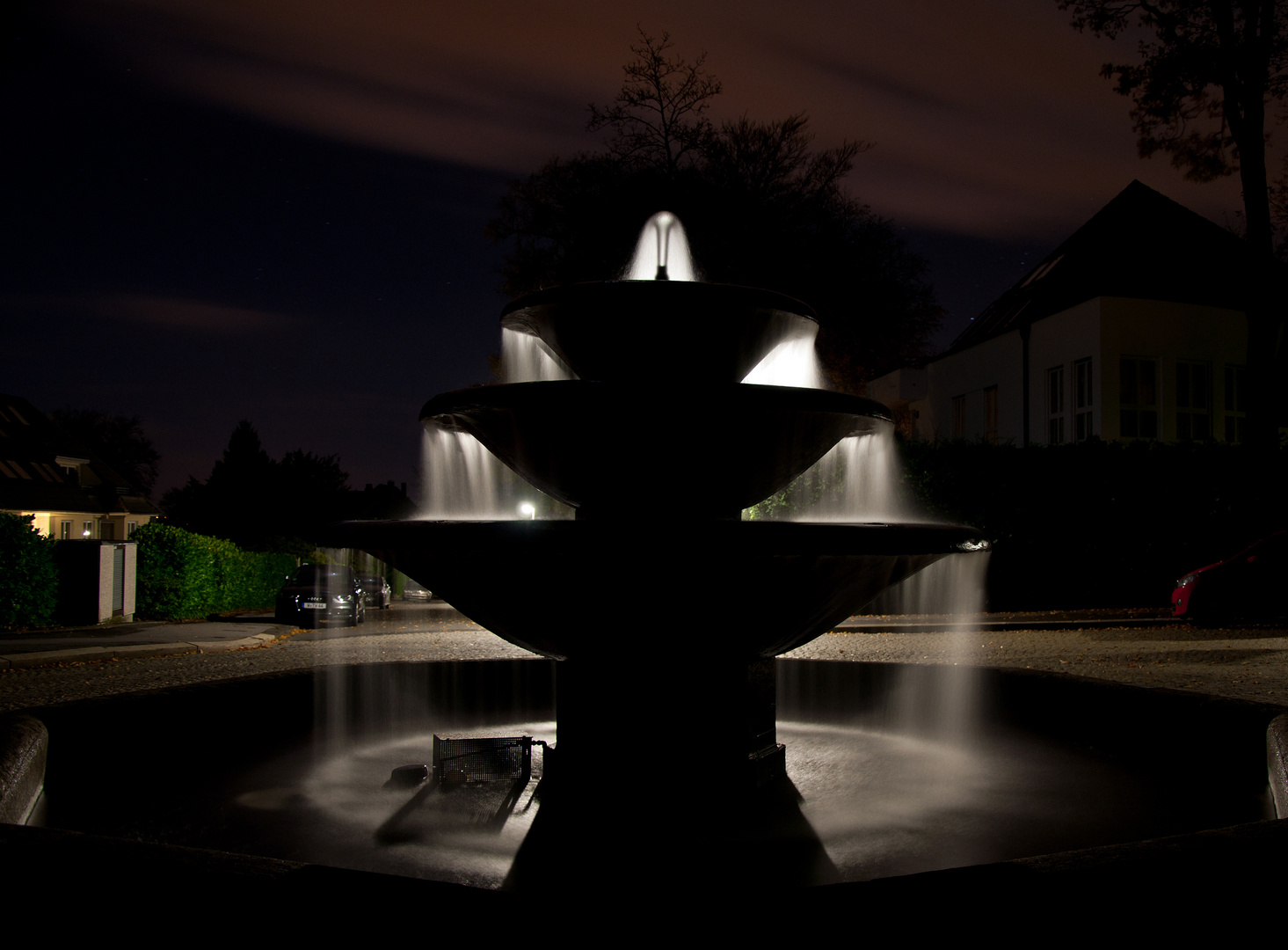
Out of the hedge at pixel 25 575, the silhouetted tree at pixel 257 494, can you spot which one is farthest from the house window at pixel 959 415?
the silhouetted tree at pixel 257 494

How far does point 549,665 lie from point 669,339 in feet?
9.40

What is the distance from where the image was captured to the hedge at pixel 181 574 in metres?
22.8

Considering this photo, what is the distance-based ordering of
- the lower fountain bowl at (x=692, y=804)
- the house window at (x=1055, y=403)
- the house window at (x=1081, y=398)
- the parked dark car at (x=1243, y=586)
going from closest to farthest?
the lower fountain bowl at (x=692, y=804) → the parked dark car at (x=1243, y=586) → the house window at (x=1081, y=398) → the house window at (x=1055, y=403)

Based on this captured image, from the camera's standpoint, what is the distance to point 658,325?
173 inches

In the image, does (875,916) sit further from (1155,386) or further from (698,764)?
(1155,386)

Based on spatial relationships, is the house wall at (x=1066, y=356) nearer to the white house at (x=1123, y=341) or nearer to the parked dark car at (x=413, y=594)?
the white house at (x=1123, y=341)

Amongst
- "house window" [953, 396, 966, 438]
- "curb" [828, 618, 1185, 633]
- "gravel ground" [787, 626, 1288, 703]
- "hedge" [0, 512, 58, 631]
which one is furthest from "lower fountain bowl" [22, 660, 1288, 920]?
"house window" [953, 396, 966, 438]

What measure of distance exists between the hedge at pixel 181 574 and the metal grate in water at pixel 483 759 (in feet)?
69.7

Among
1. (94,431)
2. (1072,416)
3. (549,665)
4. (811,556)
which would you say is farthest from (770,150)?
(94,431)

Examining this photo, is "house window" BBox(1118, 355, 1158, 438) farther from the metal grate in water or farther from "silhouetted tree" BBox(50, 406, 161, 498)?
"silhouetted tree" BBox(50, 406, 161, 498)

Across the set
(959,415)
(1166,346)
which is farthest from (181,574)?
(1166,346)

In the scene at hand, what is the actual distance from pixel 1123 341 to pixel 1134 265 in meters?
3.96

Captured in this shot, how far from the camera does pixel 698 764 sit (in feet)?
12.7

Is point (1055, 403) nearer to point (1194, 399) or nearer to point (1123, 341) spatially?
point (1123, 341)
